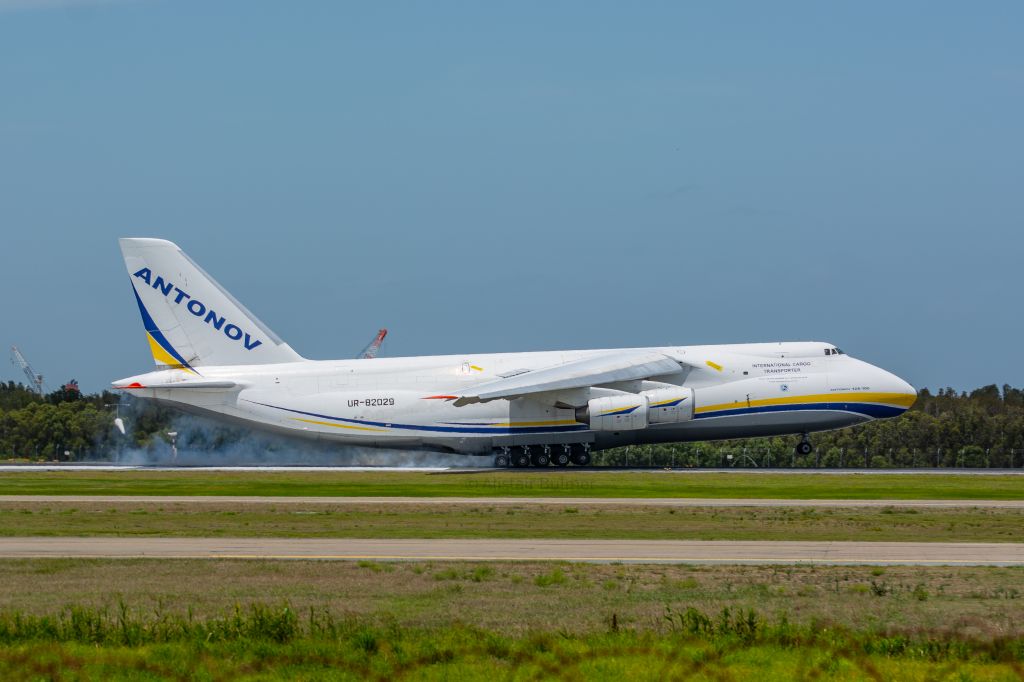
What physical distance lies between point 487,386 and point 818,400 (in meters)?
12.4

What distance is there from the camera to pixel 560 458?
4906cm

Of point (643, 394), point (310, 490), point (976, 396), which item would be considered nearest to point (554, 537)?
point (310, 490)

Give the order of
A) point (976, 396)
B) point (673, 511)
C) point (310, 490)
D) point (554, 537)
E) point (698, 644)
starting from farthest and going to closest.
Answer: point (976, 396) → point (310, 490) → point (673, 511) → point (554, 537) → point (698, 644)

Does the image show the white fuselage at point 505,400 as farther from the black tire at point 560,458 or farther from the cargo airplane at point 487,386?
the black tire at point 560,458

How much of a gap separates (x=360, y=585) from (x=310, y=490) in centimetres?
2064

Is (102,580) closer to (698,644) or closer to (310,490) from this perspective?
(698,644)

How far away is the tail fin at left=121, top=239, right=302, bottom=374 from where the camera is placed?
49.9 m

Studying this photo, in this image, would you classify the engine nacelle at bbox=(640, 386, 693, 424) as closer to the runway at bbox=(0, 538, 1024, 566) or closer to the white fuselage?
the white fuselage

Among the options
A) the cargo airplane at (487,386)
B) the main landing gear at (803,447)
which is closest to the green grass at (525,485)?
the cargo airplane at (487,386)

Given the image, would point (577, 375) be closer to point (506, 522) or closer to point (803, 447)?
point (803, 447)

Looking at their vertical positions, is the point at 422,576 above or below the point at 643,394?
below

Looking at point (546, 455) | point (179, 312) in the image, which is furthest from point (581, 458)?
point (179, 312)

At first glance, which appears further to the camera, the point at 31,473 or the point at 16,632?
the point at 31,473

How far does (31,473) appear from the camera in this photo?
155 feet
